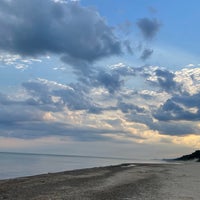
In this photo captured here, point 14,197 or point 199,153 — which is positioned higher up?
point 199,153

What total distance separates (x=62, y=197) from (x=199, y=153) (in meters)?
159

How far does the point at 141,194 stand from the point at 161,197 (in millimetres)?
1934

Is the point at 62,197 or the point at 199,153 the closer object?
the point at 62,197

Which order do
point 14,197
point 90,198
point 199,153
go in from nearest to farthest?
point 90,198 < point 14,197 < point 199,153

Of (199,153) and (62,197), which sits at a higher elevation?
(199,153)

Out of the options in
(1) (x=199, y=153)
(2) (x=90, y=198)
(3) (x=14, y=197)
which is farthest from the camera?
(1) (x=199, y=153)

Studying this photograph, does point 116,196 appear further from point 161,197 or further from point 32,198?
point 32,198

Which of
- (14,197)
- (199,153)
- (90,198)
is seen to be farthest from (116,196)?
(199,153)

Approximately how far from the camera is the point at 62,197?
23.4 metres

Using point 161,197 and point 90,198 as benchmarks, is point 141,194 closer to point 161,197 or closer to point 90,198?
point 161,197

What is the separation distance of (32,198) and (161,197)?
296 inches

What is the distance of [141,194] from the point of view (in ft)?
81.5

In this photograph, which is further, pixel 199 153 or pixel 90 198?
pixel 199 153

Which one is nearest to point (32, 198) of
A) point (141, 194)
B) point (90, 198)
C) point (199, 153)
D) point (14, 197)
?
point (14, 197)
